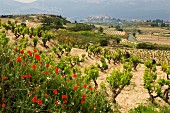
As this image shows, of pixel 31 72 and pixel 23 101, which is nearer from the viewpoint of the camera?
pixel 23 101

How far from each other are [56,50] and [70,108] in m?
35.2

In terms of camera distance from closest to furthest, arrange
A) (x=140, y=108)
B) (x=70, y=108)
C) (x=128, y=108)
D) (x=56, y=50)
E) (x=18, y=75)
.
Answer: (x=18, y=75) < (x=70, y=108) < (x=140, y=108) < (x=128, y=108) < (x=56, y=50)

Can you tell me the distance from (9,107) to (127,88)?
21.9 meters

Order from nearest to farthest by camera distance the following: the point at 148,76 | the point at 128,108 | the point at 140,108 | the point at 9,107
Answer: the point at 9,107 < the point at 140,108 < the point at 128,108 < the point at 148,76

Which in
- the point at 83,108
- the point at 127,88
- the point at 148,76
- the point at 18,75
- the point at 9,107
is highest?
the point at 18,75

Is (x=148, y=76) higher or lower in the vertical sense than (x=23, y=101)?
lower

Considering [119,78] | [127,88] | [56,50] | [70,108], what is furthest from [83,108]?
[56,50]

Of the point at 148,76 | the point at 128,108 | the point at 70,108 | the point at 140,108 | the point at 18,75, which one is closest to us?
the point at 18,75

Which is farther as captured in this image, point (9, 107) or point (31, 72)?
point (31, 72)

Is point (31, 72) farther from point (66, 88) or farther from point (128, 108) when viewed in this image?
point (128, 108)

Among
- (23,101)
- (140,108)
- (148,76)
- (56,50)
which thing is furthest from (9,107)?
(56,50)

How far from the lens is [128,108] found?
20.5 m

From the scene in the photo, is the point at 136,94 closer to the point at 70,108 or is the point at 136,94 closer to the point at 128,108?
the point at 128,108

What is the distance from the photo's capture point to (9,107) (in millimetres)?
7102
